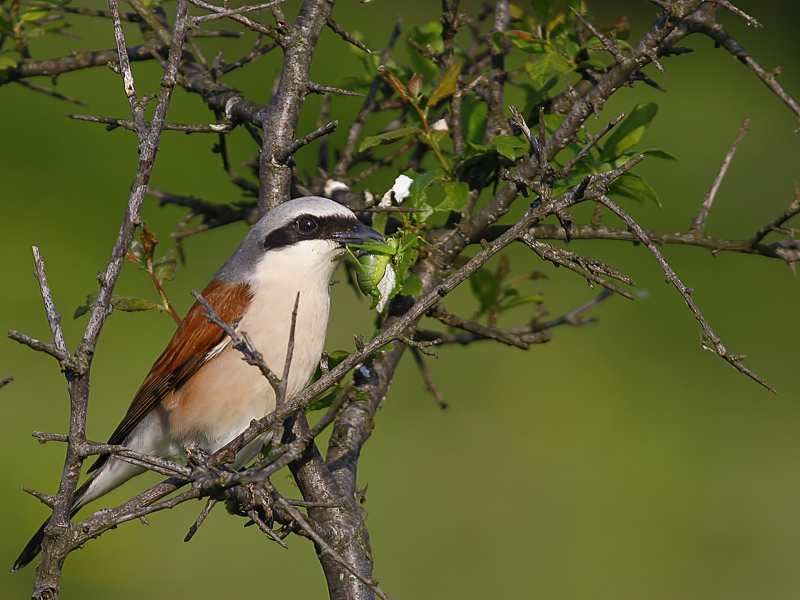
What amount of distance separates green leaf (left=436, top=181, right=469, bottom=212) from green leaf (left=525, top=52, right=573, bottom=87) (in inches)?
18.4

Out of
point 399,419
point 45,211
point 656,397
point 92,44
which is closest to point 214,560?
point 399,419

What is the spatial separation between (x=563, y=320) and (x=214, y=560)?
125 inches

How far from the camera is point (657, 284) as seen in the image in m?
8.18

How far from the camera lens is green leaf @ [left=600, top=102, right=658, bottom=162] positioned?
2.89m

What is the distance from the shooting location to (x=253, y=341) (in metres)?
3.00

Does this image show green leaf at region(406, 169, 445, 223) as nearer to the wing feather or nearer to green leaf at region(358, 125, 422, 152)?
green leaf at region(358, 125, 422, 152)

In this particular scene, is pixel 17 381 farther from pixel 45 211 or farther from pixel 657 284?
Answer: pixel 657 284

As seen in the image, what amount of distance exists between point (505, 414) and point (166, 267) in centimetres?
450

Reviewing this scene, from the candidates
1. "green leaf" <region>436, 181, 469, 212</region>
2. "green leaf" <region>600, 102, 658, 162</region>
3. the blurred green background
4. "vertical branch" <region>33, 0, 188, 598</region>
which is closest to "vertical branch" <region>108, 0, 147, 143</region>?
Answer: "vertical branch" <region>33, 0, 188, 598</region>

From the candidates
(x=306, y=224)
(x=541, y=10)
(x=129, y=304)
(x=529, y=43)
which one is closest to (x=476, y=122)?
(x=529, y=43)

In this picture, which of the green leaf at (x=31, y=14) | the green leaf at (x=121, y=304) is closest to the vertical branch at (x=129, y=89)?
the green leaf at (x=121, y=304)

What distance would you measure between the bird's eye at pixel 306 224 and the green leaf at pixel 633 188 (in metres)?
1.10

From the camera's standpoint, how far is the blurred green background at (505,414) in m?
5.51

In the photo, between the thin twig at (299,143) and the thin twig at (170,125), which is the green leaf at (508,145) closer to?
the thin twig at (299,143)
